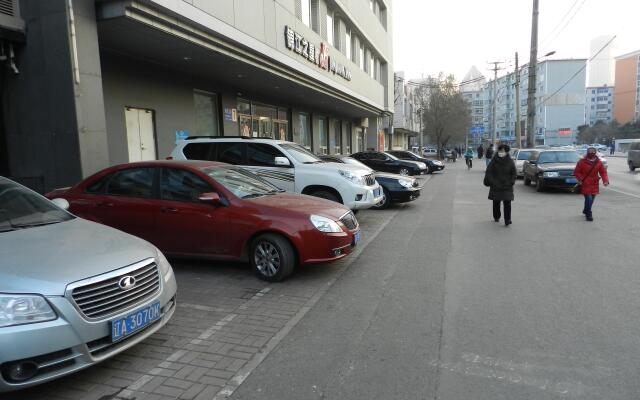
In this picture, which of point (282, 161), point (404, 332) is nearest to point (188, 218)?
point (404, 332)

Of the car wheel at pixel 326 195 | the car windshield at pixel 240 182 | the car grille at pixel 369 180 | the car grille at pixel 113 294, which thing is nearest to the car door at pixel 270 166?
the car wheel at pixel 326 195

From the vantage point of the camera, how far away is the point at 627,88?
366 ft

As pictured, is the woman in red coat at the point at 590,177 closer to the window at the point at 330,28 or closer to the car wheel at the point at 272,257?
the car wheel at the point at 272,257

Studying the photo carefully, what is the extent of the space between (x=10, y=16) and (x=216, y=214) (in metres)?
5.63

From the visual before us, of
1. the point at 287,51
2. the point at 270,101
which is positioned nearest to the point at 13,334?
the point at 287,51

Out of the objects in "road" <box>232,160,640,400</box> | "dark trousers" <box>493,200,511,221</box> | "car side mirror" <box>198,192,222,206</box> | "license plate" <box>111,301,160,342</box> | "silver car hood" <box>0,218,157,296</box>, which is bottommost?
"road" <box>232,160,640,400</box>

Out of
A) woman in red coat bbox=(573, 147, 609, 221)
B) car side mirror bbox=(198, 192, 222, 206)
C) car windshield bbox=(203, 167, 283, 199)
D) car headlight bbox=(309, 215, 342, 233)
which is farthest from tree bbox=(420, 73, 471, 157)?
car side mirror bbox=(198, 192, 222, 206)

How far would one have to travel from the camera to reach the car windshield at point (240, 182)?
20.0 feet

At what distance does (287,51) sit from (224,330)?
39.7 feet

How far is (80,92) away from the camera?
26.7 feet

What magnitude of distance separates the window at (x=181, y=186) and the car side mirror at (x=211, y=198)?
0.18 meters

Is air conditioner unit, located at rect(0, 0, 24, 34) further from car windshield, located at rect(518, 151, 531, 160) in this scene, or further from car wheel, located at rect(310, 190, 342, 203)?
car windshield, located at rect(518, 151, 531, 160)

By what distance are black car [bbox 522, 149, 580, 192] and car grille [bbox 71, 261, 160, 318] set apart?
1379 centimetres

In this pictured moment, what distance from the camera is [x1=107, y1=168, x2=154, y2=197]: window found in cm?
629
